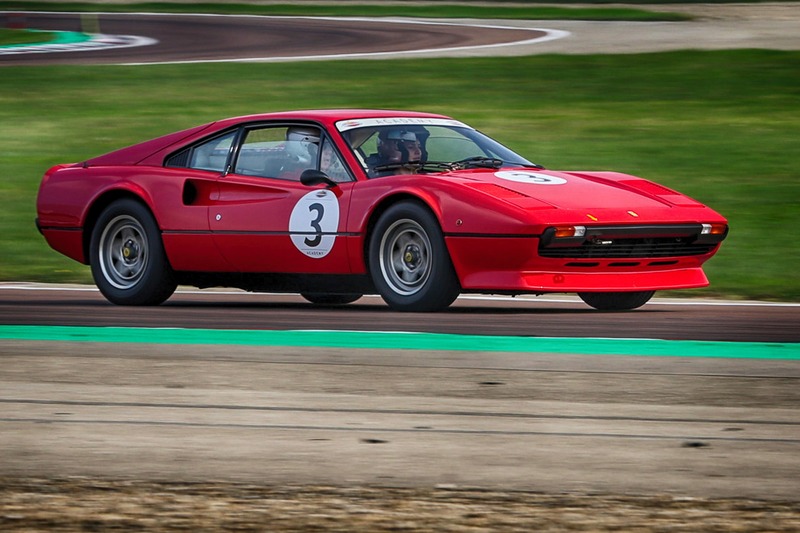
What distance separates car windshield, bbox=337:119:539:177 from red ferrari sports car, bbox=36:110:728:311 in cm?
1

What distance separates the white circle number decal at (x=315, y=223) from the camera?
872 centimetres

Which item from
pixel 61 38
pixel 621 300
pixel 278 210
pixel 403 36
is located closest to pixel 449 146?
pixel 278 210

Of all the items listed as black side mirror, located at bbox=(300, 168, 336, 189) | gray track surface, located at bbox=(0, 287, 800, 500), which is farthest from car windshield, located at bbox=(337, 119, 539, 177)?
gray track surface, located at bbox=(0, 287, 800, 500)

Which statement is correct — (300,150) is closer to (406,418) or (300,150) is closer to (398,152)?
(398,152)

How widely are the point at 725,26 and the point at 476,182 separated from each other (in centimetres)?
2465

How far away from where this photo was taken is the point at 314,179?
872 centimetres

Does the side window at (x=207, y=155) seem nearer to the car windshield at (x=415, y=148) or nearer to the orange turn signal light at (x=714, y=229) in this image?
the car windshield at (x=415, y=148)

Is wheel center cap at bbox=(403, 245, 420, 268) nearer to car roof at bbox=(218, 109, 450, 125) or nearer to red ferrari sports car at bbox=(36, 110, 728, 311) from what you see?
red ferrari sports car at bbox=(36, 110, 728, 311)

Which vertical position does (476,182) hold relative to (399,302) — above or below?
above

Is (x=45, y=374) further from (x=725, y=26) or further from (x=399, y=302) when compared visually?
(x=725, y=26)

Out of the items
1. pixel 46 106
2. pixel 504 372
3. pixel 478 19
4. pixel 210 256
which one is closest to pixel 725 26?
pixel 478 19

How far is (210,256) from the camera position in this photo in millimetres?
9305

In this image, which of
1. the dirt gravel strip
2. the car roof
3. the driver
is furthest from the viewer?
the car roof

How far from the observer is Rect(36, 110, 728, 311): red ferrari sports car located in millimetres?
8227
